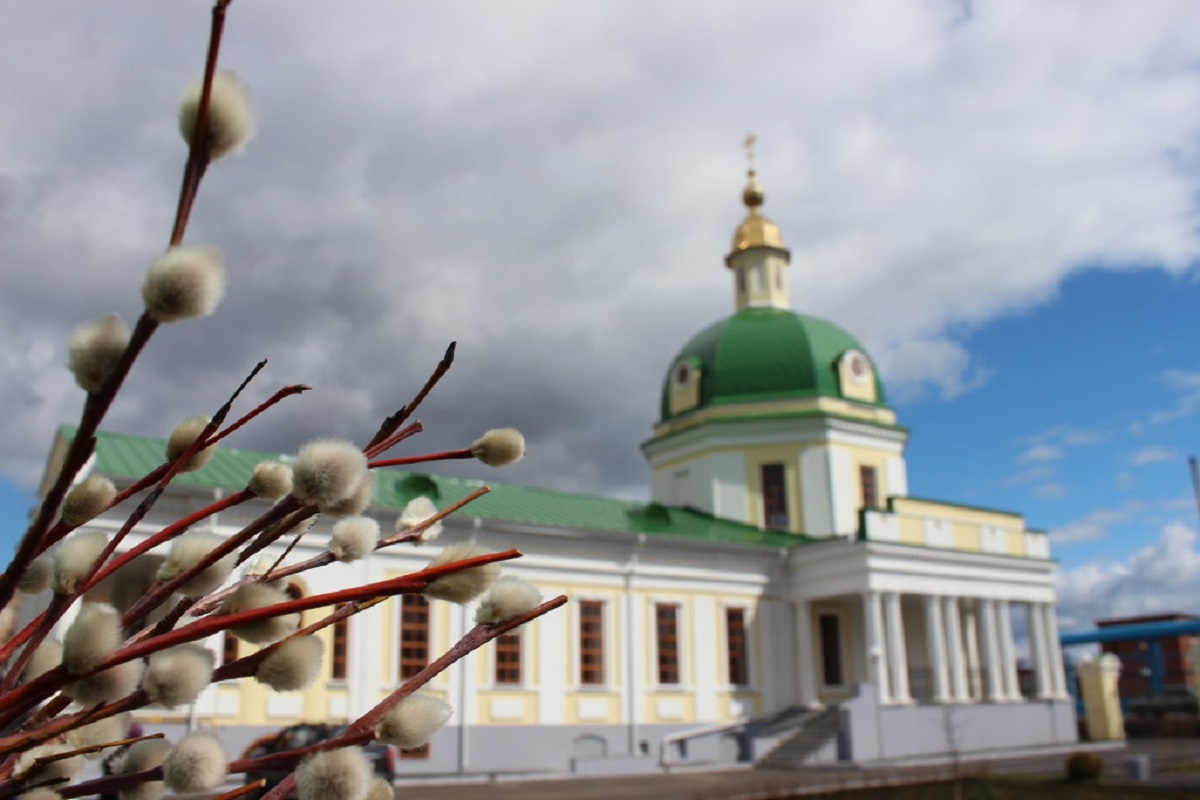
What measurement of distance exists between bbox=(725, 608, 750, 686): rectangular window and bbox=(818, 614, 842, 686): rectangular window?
7.72 feet

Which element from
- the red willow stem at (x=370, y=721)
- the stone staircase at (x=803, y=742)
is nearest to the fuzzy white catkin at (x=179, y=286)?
the red willow stem at (x=370, y=721)

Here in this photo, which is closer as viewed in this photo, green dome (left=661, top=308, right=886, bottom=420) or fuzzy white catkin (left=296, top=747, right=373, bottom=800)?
fuzzy white catkin (left=296, top=747, right=373, bottom=800)

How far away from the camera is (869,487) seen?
30.0 meters

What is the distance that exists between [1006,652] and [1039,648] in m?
1.33

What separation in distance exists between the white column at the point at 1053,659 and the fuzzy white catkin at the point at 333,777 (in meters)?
30.9

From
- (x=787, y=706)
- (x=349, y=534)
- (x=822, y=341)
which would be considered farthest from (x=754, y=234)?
(x=349, y=534)

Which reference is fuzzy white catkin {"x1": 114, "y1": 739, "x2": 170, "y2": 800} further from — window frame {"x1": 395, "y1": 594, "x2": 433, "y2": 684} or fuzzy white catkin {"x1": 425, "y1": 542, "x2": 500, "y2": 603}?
window frame {"x1": 395, "y1": 594, "x2": 433, "y2": 684}

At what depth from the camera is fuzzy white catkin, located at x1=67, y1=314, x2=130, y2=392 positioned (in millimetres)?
1272

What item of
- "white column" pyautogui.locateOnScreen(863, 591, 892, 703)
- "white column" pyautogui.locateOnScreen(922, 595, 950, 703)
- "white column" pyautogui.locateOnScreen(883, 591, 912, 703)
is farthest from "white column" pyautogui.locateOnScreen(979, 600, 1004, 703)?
"white column" pyautogui.locateOnScreen(863, 591, 892, 703)

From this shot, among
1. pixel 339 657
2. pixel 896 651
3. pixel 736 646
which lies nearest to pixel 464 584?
pixel 339 657

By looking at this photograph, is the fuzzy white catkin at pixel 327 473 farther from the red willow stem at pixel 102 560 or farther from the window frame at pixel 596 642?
the window frame at pixel 596 642

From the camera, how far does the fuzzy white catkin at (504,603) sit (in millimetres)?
1622

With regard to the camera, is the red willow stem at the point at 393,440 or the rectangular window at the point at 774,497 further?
the rectangular window at the point at 774,497

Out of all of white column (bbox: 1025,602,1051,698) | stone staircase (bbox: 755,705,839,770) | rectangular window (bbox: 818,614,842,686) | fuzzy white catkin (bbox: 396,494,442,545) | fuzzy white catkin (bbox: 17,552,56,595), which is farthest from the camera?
white column (bbox: 1025,602,1051,698)
